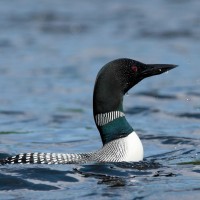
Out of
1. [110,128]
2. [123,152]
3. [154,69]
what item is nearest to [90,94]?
[154,69]

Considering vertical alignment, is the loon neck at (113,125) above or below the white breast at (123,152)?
above

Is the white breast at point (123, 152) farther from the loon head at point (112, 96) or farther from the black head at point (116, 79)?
the black head at point (116, 79)

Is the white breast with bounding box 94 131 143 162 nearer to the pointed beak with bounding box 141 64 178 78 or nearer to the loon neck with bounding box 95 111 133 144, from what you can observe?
the loon neck with bounding box 95 111 133 144

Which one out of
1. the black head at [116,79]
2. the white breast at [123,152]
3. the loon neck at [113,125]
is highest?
the black head at [116,79]

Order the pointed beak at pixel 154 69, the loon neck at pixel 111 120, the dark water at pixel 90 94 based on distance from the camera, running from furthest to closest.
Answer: the pointed beak at pixel 154 69
the loon neck at pixel 111 120
the dark water at pixel 90 94

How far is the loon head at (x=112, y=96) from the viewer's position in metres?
9.01

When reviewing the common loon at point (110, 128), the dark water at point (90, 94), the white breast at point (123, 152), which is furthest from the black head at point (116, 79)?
the dark water at point (90, 94)

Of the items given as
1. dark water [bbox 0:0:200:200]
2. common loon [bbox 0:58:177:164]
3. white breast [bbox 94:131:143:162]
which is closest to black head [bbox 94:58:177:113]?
common loon [bbox 0:58:177:164]

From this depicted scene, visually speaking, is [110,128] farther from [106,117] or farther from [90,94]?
[90,94]

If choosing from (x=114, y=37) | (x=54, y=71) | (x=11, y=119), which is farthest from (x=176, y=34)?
(x=11, y=119)

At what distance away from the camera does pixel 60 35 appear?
70.6ft

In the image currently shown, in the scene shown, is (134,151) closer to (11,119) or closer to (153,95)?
(11,119)

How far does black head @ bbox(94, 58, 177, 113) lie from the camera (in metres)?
9.00

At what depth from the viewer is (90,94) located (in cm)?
1531
